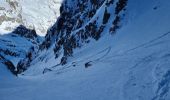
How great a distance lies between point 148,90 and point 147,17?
2557 cm

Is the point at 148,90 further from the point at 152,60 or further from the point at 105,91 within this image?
the point at 152,60

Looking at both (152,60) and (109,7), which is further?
(109,7)

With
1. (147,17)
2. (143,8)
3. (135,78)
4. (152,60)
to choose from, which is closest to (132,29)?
(147,17)

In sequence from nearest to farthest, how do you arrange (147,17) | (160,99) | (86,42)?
(160,99), (147,17), (86,42)

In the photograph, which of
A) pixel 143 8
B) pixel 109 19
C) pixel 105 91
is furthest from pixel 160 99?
pixel 109 19

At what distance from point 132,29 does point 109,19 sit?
48.3 ft

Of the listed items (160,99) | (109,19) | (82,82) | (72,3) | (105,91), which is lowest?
(160,99)

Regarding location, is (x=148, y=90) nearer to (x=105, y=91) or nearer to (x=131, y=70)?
(x=105, y=91)

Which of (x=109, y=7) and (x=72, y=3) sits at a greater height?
(x=72, y=3)

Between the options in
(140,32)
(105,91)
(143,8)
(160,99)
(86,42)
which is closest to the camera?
(160,99)

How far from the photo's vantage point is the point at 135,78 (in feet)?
71.9

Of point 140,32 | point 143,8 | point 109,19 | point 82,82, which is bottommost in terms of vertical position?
point 82,82

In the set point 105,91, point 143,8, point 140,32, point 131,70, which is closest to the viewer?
point 105,91

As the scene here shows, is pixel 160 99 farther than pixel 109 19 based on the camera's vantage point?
No
